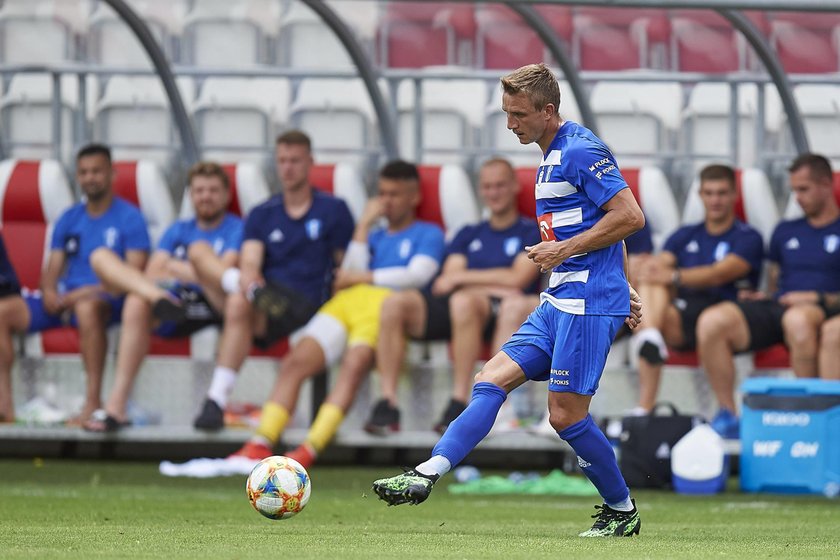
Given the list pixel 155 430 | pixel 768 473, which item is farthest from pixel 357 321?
pixel 768 473

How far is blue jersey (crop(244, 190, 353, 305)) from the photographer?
35.3ft

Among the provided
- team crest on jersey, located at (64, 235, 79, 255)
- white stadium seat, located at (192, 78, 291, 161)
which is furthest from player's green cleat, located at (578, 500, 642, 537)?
white stadium seat, located at (192, 78, 291, 161)

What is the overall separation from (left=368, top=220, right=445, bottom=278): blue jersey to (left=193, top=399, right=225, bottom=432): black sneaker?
151 centimetres

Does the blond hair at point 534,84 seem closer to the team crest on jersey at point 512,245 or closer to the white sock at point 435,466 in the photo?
the white sock at point 435,466

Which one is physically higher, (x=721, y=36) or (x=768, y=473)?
(x=721, y=36)

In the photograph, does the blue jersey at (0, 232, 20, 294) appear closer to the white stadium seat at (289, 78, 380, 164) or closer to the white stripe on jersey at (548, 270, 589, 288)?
the white stadium seat at (289, 78, 380, 164)

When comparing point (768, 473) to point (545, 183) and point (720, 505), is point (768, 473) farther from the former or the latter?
point (545, 183)

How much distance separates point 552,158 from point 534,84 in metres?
0.32

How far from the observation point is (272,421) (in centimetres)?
999

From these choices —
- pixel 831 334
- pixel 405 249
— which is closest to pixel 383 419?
pixel 405 249

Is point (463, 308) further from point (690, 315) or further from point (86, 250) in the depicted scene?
point (86, 250)

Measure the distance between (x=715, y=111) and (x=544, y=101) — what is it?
601 cm

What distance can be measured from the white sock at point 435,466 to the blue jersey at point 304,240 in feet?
16.1

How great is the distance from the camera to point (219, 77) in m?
12.8
